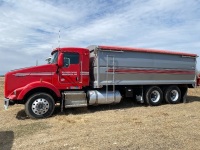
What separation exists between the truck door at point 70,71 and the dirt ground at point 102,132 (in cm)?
135

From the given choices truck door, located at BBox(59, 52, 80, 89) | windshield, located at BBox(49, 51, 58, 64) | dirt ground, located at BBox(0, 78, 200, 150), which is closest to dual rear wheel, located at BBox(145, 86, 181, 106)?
dirt ground, located at BBox(0, 78, 200, 150)

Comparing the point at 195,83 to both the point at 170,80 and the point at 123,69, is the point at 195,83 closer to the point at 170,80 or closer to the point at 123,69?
the point at 170,80

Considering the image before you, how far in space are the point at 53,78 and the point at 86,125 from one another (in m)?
3.15

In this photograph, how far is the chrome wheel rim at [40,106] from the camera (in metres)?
10.8

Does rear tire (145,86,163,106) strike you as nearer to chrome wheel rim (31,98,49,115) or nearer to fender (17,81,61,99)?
fender (17,81,61,99)

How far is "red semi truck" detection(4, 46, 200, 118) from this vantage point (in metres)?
10.9

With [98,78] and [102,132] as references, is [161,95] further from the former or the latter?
[102,132]

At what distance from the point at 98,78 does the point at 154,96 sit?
3.73 m

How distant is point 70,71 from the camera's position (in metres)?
11.7

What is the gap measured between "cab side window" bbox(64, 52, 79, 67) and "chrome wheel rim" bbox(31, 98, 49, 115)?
182 centimetres

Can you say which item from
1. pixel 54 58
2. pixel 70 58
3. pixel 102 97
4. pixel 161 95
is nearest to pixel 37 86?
pixel 54 58

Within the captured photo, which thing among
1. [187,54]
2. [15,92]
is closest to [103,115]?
[15,92]

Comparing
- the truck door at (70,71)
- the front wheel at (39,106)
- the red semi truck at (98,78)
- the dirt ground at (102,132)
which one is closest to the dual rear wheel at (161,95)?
the red semi truck at (98,78)

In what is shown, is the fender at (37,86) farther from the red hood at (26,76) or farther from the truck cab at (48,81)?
the red hood at (26,76)
